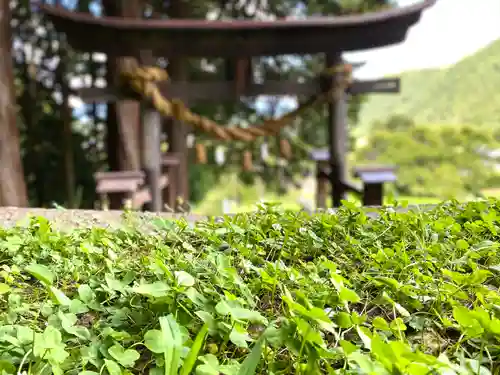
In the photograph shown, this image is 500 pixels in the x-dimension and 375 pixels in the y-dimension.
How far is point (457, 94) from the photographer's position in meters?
17.0

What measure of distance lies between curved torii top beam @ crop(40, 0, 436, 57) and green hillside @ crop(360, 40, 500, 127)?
11.5m

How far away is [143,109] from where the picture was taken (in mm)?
3562

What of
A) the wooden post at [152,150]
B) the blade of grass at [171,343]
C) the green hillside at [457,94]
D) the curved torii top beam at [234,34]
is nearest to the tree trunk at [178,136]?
the wooden post at [152,150]

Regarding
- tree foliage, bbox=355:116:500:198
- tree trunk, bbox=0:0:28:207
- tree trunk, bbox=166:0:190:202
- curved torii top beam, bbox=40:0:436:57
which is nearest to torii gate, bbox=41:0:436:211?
curved torii top beam, bbox=40:0:436:57

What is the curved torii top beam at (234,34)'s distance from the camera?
319 cm

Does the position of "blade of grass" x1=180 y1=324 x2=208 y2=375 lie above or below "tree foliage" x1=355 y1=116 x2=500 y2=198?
above

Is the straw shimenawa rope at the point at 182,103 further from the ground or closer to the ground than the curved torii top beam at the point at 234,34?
closer to the ground

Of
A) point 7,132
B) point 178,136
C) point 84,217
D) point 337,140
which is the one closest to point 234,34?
point 337,140

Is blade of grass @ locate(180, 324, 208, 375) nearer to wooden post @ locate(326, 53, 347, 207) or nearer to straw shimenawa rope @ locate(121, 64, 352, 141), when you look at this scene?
straw shimenawa rope @ locate(121, 64, 352, 141)

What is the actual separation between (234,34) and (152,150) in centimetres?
116

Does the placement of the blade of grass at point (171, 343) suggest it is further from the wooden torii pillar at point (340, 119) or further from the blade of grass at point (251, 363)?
the wooden torii pillar at point (340, 119)

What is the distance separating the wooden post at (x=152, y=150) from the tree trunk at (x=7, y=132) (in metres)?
1.15

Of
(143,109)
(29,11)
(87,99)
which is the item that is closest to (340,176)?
(143,109)

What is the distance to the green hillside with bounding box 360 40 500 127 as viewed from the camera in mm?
15562
